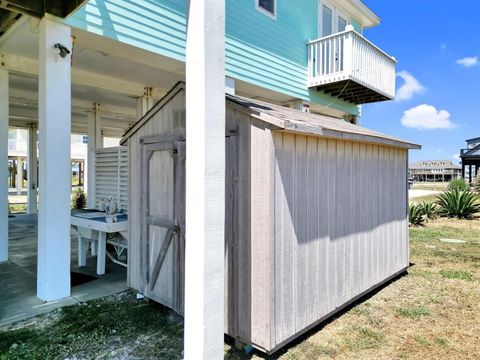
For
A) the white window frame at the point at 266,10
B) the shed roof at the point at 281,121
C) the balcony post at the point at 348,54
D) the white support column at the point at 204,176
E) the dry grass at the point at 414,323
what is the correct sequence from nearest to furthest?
1. the white support column at the point at 204,176
2. the shed roof at the point at 281,121
3. the dry grass at the point at 414,323
4. the white window frame at the point at 266,10
5. the balcony post at the point at 348,54

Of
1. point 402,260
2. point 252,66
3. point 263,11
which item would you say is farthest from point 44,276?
point 263,11

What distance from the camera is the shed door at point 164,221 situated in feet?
11.6

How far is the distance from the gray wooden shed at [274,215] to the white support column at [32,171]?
936cm

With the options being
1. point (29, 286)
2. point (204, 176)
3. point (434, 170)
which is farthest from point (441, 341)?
point (434, 170)

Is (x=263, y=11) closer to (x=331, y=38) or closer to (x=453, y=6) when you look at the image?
(x=331, y=38)

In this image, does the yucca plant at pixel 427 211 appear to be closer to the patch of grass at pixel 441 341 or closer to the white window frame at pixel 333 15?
the white window frame at pixel 333 15

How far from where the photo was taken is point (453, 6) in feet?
54.0

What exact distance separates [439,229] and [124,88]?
948cm

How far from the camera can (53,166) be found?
4.06 meters

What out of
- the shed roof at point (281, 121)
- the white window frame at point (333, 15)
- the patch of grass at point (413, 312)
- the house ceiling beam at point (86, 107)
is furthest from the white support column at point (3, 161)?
the white window frame at point (333, 15)

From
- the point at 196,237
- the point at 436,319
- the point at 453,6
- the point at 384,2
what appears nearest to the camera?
the point at 196,237

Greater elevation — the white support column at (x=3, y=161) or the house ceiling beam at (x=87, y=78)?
the house ceiling beam at (x=87, y=78)

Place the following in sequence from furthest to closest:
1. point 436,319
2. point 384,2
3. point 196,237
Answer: point 384,2 → point 436,319 → point 196,237

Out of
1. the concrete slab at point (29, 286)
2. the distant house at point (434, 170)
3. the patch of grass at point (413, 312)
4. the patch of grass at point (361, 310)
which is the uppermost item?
the distant house at point (434, 170)
